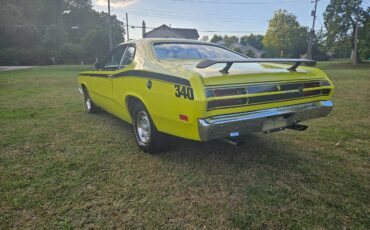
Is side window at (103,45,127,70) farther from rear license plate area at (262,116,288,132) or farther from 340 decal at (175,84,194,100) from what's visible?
rear license plate area at (262,116,288,132)

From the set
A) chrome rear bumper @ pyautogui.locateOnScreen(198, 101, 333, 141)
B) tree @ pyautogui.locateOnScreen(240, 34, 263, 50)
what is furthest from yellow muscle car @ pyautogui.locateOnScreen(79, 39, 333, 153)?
tree @ pyautogui.locateOnScreen(240, 34, 263, 50)

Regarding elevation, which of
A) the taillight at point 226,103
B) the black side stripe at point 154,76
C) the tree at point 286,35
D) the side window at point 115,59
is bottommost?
the taillight at point 226,103

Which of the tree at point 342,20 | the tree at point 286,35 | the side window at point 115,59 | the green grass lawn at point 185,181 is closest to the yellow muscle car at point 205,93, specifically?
the side window at point 115,59

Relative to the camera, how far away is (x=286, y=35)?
46.8 metres

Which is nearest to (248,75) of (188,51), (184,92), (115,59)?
(184,92)

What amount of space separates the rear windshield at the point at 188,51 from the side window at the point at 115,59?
0.82 metres

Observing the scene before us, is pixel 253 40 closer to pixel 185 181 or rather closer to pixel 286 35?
pixel 286 35

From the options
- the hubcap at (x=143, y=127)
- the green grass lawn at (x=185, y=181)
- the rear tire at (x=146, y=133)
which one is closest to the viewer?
the green grass lawn at (x=185, y=181)

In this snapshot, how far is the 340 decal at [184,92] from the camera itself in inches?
97.6

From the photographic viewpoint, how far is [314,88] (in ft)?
10.6

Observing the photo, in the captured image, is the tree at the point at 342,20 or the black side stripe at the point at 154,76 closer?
the black side stripe at the point at 154,76

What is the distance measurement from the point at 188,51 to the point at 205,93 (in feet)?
5.01

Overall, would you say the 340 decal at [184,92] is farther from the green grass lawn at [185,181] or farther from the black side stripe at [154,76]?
the green grass lawn at [185,181]

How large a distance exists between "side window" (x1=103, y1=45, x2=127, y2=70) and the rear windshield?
817mm
